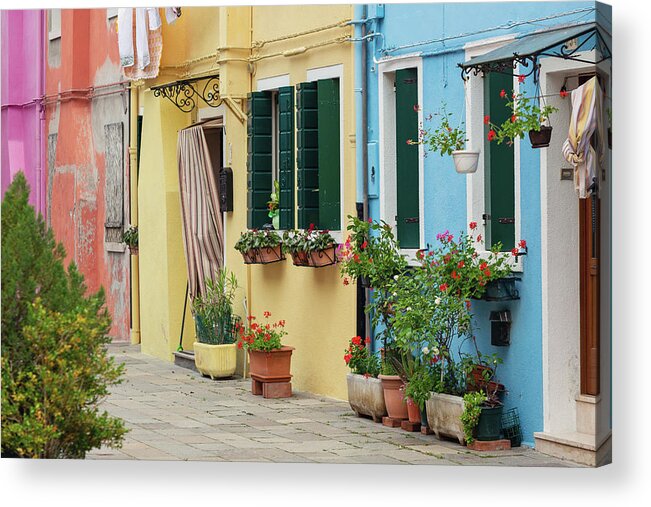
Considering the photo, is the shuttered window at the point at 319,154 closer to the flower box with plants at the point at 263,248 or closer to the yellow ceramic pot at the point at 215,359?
the flower box with plants at the point at 263,248

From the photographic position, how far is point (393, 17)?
36.1 ft

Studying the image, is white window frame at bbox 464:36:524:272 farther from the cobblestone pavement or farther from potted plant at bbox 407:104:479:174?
the cobblestone pavement

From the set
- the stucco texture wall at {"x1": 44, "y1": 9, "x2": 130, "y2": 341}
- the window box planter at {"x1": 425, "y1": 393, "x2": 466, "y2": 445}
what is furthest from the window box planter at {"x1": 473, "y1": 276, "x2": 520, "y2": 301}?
the stucco texture wall at {"x1": 44, "y1": 9, "x2": 130, "y2": 341}

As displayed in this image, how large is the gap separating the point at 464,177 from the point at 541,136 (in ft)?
2.98

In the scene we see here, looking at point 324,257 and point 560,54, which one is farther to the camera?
point 324,257

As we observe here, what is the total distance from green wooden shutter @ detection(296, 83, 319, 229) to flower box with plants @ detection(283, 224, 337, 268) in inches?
3.7

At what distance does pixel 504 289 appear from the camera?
1018cm

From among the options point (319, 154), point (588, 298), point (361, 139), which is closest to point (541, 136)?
point (588, 298)

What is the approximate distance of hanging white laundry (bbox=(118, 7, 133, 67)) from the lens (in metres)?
11.0

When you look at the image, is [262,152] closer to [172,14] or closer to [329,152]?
[329,152]

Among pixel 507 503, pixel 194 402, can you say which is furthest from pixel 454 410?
pixel 194 402

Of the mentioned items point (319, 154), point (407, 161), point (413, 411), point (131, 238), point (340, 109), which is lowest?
point (413, 411)

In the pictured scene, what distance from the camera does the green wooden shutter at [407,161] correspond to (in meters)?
11.0

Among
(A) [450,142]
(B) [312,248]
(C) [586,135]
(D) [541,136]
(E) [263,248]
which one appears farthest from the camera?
(E) [263,248]
